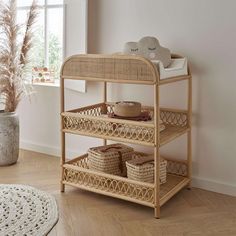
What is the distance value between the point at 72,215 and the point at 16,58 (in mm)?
1668

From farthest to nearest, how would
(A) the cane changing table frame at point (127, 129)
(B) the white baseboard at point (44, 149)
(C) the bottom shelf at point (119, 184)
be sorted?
1. (B) the white baseboard at point (44, 149)
2. (C) the bottom shelf at point (119, 184)
3. (A) the cane changing table frame at point (127, 129)

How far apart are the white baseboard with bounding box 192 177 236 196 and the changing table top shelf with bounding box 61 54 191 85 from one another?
0.80m

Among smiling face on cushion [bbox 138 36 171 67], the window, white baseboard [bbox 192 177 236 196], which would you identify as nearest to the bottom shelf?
white baseboard [bbox 192 177 236 196]

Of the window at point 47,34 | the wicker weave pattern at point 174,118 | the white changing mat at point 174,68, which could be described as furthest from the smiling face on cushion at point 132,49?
the window at point 47,34

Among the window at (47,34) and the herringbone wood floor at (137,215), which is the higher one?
the window at (47,34)

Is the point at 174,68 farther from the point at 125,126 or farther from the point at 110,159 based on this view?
the point at 110,159

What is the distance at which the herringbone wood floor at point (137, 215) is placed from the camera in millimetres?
2365

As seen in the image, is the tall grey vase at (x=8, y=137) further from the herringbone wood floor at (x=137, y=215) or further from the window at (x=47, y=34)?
the window at (x=47, y=34)

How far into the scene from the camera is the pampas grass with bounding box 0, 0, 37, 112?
355 cm

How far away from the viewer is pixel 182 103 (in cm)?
305

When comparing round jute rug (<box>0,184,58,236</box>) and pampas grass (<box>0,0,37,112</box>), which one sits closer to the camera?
round jute rug (<box>0,184,58,236</box>)

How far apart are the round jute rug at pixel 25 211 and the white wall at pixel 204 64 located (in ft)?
3.39

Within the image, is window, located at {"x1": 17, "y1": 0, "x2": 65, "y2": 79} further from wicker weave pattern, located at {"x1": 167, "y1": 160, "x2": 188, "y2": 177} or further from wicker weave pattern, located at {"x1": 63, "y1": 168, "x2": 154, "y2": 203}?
wicker weave pattern, located at {"x1": 167, "y1": 160, "x2": 188, "y2": 177}

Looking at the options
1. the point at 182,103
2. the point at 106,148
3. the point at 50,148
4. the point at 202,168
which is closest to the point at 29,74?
the point at 50,148
